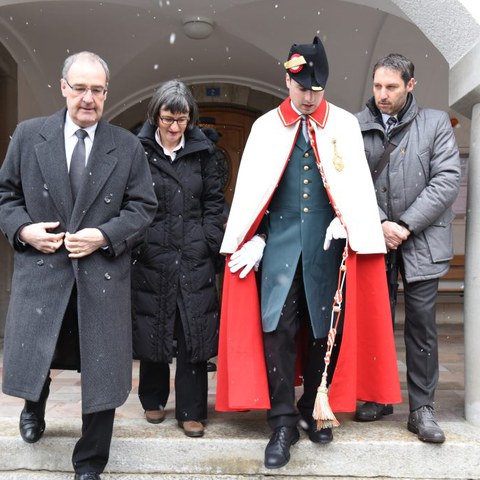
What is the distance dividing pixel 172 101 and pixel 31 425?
159cm

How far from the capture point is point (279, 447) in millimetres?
3189

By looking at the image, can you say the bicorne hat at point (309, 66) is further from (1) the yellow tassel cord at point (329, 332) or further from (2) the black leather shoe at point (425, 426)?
(2) the black leather shoe at point (425, 426)

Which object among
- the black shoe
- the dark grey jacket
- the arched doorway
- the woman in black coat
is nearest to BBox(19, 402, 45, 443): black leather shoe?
the woman in black coat

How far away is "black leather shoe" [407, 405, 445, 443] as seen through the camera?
3.30m

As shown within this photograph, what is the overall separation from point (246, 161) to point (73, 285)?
95 centimetres

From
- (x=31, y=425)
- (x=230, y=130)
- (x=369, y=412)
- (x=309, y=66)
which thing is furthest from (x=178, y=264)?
(x=230, y=130)

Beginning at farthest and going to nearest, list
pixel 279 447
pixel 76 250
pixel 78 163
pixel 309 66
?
pixel 279 447, pixel 309 66, pixel 78 163, pixel 76 250

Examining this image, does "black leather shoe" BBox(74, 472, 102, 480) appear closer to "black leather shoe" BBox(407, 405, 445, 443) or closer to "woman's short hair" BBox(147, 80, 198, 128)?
"black leather shoe" BBox(407, 405, 445, 443)

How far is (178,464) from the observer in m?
3.32

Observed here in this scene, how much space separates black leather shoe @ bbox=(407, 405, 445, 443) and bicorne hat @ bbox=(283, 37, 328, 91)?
157cm

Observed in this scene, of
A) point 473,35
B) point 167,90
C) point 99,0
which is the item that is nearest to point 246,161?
point 167,90

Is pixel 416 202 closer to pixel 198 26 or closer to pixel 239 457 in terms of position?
pixel 239 457

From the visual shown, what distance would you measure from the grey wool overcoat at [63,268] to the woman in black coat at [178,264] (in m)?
0.38

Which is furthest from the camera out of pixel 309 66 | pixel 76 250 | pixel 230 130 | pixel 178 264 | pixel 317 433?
pixel 230 130
